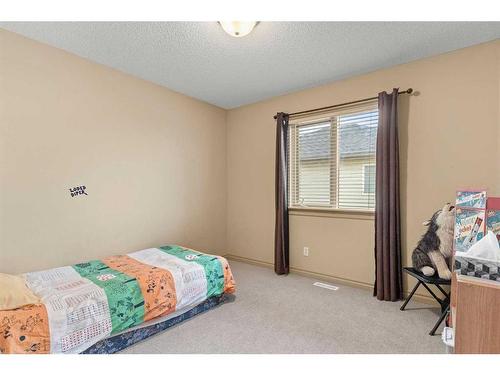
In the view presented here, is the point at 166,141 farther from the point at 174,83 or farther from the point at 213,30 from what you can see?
the point at 213,30

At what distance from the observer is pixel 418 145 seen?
2520mm

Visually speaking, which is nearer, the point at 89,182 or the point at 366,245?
the point at 89,182

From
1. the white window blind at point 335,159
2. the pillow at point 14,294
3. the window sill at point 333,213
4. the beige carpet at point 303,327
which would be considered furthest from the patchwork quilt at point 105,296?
the white window blind at point 335,159

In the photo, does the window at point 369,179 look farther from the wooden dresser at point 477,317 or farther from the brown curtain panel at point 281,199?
the wooden dresser at point 477,317

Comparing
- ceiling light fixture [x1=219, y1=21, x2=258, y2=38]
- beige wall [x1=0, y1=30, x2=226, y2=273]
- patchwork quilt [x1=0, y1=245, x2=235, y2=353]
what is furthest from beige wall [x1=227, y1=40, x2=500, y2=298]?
ceiling light fixture [x1=219, y1=21, x2=258, y2=38]

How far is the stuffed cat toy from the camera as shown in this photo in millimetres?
2075

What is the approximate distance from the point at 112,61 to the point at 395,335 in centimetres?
358

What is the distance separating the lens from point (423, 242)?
7.29 feet

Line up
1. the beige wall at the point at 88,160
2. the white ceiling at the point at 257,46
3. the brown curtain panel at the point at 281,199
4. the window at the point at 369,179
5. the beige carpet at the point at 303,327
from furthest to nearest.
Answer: the brown curtain panel at the point at 281,199 < the window at the point at 369,179 < the beige wall at the point at 88,160 < the white ceiling at the point at 257,46 < the beige carpet at the point at 303,327

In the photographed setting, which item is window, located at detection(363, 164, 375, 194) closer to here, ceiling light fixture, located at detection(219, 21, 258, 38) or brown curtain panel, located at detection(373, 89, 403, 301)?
brown curtain panel, located at detection(373, 89, 403, 301)

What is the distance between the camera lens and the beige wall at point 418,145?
7.23ft

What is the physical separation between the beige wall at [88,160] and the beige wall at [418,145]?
120 cm

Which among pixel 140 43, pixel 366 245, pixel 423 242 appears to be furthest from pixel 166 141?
pixel 423 242
